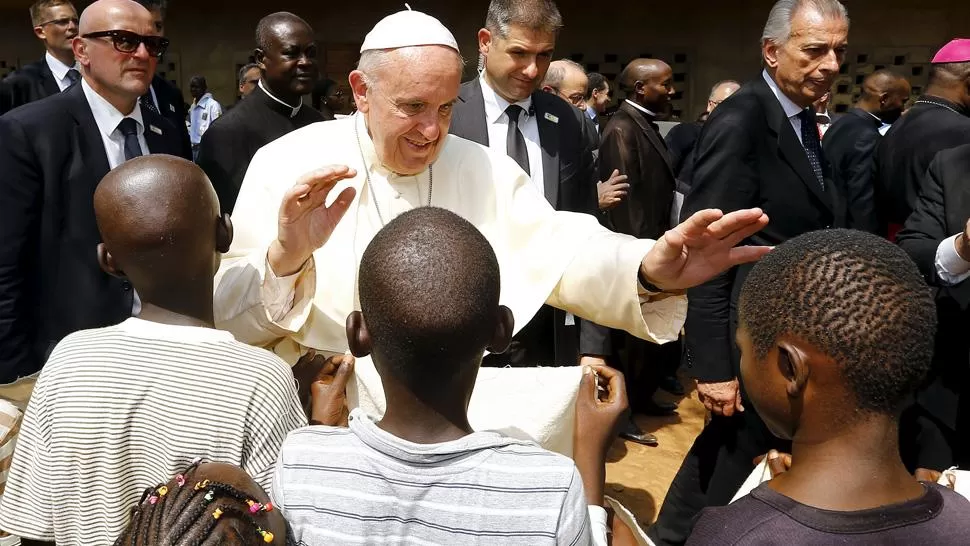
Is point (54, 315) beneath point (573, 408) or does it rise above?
beneath

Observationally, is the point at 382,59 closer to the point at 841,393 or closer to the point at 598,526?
the point at 598,526

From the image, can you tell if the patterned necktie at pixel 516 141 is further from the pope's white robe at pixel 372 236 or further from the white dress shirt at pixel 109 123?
the white dress shirt at pixel 109 123

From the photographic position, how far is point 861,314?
1.73m

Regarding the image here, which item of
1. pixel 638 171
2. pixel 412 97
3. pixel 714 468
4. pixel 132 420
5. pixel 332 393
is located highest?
pixel 412 97

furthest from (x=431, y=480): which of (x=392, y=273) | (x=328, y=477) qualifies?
(x=392, y=273)

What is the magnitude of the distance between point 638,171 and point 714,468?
3033 mm

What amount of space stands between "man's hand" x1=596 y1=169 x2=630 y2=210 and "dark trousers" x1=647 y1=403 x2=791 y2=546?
2480mm

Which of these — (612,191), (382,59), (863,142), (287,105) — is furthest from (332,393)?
(863,142)

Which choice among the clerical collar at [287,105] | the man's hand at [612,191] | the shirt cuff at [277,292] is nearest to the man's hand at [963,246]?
the shirt cuff at [277,292]

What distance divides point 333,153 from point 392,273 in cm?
167

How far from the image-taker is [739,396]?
3822 mm

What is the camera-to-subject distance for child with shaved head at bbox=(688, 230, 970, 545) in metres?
1.67

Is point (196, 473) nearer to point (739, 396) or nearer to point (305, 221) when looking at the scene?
point (305, 221)

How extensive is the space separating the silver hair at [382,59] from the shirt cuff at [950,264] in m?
1.90
